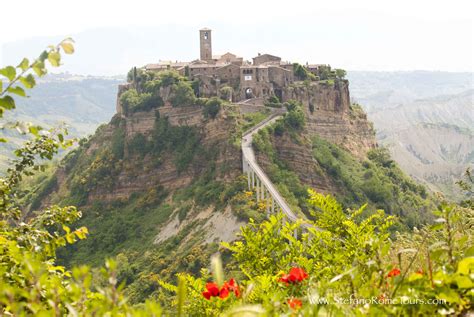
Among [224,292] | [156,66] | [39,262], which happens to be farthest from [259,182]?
[39,262]

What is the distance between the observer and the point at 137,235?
2235 inches

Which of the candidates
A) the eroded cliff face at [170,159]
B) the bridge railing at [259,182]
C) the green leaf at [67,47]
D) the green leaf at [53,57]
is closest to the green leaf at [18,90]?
the green leaf at [53,57]

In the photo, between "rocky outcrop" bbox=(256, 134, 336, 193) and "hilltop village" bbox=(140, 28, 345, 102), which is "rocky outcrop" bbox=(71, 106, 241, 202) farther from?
"rocky outcrop" bbox=(256, 134, 336, 193)

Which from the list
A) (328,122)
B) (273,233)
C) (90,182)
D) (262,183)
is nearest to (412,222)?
(328,122)

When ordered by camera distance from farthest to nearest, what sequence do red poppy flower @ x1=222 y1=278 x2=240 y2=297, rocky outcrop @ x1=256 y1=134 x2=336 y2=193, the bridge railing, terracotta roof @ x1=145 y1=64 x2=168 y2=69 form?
1. terracotta roof @ x1=145 y1=64 x2=168 y2=69
2. rocky outcrop @ x1=256 y1=134 x2=336 y2=193
3. the bridge railing
4. red poppy flower @ x1=222 y1=278 x2=240 y2=297

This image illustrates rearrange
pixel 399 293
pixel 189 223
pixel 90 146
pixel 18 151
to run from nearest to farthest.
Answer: pixel 399 293
pixel 18 151
pixel 189 223
pixel 90 146

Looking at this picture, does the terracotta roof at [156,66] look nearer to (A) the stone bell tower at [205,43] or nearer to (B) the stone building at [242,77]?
(B) the stone building at [242,77]

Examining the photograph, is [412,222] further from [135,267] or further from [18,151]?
[18,151]

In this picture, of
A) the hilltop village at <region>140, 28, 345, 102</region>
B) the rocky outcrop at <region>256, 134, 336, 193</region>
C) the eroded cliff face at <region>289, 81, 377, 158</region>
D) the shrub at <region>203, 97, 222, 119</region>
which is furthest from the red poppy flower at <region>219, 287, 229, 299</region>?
the eroded cliff face at <region>289, 81, 377, 158</region>

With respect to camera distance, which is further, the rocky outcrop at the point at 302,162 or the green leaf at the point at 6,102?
the rocky outcrop at the point at 302,162

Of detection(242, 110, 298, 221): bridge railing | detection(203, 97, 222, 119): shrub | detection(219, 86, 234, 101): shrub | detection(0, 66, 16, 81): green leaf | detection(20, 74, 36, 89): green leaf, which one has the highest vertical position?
detection(0, 66, 16, 81): green leaf

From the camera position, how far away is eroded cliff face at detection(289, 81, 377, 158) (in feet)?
216

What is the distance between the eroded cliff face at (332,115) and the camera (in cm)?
6575

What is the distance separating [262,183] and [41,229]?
4043 centimetres
